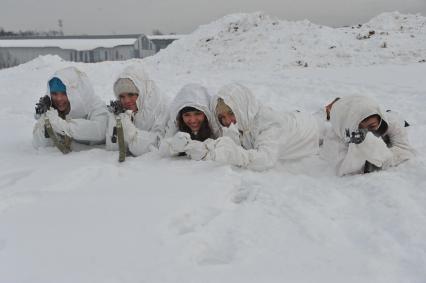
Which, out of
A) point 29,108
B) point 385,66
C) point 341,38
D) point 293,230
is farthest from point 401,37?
point 293,230

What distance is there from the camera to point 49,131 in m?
3.97

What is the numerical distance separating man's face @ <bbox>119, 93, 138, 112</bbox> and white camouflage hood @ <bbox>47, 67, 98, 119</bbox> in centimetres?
38

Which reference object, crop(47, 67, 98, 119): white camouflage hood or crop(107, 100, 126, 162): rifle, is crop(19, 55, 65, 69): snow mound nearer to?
crop(47, 67, 98, 119): white camouflage hood

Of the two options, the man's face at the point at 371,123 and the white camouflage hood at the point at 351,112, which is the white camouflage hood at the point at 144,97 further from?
the man's face at the point at 371,123

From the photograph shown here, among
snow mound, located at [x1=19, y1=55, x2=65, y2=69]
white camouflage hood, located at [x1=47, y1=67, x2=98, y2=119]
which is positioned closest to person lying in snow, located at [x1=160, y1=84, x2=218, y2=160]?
white camouflage hood, located at [x1=47, y1=67, x2=98, y2=119]

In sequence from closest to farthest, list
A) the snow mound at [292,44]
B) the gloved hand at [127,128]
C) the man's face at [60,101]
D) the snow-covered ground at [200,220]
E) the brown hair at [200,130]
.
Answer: the snow-covered ground at [200,220], the brown hair at [200,130], the gloved hand at [127,128], the man's face at [60,101], the snow mound at [292,44]

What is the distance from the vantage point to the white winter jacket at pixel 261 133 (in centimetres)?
340

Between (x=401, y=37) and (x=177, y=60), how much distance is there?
7672mm

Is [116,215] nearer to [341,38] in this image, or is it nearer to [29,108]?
[29,108]

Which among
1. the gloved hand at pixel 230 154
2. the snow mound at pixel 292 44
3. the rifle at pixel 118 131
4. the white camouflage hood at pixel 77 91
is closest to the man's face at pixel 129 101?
the rifle at pixel 118 131

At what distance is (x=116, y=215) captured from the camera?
248 centimetres

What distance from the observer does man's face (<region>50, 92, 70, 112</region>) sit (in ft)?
13.4

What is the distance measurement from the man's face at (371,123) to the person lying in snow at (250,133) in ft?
2.00

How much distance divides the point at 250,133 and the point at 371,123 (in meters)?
1.00
